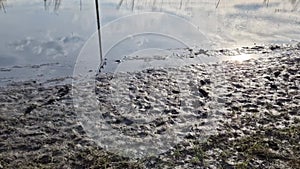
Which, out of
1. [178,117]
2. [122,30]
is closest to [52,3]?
[122,30]

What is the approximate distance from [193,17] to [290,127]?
661cm

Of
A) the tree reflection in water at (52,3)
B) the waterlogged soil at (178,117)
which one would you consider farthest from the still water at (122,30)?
the waterlogged soil at (178,117)

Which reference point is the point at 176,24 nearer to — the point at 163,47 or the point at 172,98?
the point at 163,47

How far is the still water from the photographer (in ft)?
28.8

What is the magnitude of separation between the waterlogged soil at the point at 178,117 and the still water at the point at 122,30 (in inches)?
44.4

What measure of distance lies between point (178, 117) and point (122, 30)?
4.52 meters

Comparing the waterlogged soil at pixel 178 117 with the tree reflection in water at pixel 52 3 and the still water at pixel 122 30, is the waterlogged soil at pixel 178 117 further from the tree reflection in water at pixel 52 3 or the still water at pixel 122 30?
the tree reflection in water at pixel 52 3

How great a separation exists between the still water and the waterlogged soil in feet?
3.70

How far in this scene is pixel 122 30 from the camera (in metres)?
10.1

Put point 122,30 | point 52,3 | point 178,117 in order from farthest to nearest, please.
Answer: point 52,3, point 122,30, point 178,117

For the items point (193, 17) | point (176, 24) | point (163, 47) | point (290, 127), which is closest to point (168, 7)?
point (193, 17)

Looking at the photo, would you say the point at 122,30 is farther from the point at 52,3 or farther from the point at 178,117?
the point at 178,117

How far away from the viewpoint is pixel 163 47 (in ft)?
31.6

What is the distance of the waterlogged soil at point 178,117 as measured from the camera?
4938mm
